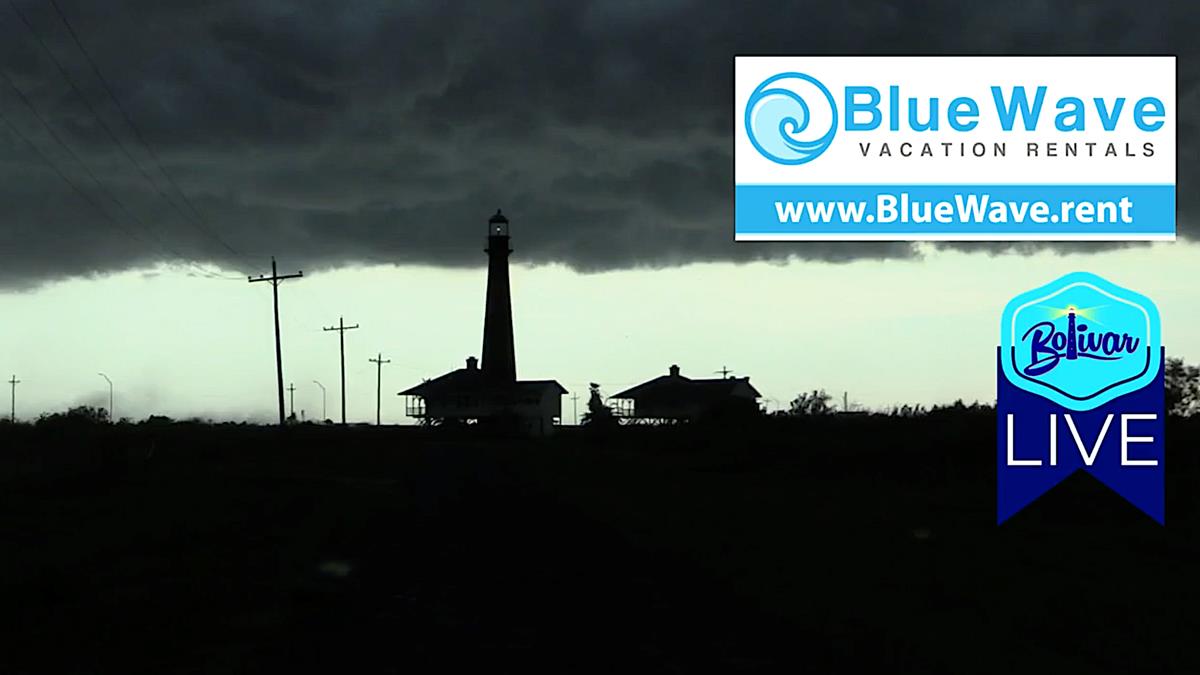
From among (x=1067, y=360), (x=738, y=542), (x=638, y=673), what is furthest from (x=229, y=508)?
(x=638, y=673)

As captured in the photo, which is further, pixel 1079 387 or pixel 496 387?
pixel 496 387

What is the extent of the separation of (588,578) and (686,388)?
108306 millimetres

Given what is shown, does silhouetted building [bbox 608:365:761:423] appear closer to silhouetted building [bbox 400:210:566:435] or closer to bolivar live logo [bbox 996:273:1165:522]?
silhouetted building [bbox 400:210:566:435]

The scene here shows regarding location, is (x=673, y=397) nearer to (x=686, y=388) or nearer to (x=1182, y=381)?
(x=686, y=388)

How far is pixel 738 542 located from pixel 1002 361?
5.93 m

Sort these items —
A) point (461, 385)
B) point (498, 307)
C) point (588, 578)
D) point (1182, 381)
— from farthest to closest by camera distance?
point (461, 385) < point (498, 307) < point (1182, 381) < point (588, 578)

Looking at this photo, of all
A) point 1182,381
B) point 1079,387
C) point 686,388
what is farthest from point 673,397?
point 1079,387

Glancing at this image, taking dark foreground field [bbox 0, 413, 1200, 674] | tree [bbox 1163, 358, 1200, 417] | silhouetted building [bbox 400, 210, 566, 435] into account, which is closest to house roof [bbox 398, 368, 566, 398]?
silhouetted building [bbox 400, 210, 566, 435]

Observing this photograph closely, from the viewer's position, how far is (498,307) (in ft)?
328

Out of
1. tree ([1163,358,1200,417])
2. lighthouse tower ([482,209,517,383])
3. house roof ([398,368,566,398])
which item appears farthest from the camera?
house roof ([398,368,566,398])

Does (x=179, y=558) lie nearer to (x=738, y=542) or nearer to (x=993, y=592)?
(x=738, y=542)

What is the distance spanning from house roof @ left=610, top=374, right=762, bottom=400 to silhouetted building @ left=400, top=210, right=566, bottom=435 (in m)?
8.44

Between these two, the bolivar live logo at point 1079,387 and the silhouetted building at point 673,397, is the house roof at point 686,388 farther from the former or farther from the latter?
the bolivar live logo at point 1079,387

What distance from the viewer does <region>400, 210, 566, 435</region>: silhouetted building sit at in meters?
101
